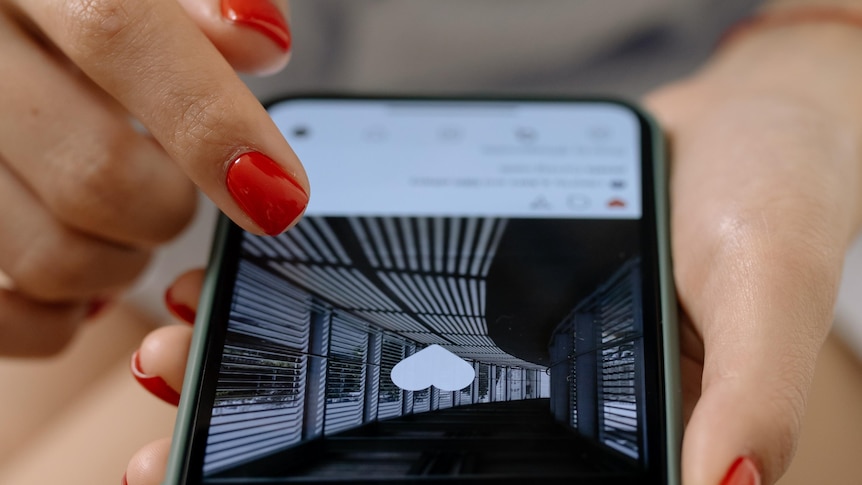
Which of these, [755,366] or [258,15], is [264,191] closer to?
[258,15]

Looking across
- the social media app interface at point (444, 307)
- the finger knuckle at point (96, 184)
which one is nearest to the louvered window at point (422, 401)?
the social media app interface at point (444, 307)

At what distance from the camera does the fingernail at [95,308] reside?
1.64 ft

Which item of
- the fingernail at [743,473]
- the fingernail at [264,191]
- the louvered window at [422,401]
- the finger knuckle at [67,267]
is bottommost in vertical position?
the fingernail at [743,473]

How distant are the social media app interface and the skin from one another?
4 centimetres

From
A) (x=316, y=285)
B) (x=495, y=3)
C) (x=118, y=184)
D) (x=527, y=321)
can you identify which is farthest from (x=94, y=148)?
(x=495, y=3)

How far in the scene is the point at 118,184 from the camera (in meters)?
0.39

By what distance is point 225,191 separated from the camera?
0.30 metres

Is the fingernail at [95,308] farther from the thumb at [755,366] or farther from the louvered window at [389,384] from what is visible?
the thumb at [755,366]

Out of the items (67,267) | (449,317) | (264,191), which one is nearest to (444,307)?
(449,317)

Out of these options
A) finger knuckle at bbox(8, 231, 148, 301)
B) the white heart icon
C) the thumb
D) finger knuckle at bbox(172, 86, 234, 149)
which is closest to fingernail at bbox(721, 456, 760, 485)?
the thumb

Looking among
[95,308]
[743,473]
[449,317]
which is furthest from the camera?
[95,308]

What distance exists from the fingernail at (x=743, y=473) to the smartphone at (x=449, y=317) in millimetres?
57

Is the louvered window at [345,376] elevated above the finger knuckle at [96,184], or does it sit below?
below

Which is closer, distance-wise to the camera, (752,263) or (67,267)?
(752,263)
